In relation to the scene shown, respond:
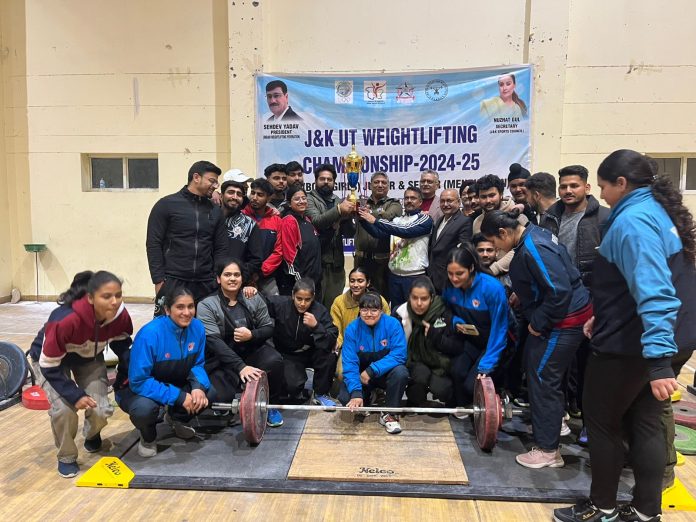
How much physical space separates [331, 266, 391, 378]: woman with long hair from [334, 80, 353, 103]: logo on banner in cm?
370

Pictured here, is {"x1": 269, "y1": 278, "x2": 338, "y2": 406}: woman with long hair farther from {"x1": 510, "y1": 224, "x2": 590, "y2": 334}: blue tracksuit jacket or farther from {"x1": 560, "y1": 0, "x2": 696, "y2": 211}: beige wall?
{"x1": 560, "y1": 0, "x2": 696, "y2": 211}: beige wall

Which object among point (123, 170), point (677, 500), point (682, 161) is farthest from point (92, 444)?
point (682, 161)

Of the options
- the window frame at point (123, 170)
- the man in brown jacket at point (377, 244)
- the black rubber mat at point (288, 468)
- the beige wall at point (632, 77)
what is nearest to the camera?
the black rubber mat at point (288, 468)

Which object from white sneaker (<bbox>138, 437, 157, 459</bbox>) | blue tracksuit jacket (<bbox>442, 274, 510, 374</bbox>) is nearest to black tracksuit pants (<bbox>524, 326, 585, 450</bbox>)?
blue tracksuit jacket (<bbox>442, 274, 510, 374</bbox>)

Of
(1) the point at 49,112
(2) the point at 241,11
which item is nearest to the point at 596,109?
(2) the point at 241,11

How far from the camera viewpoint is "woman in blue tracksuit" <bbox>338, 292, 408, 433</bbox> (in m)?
3.22

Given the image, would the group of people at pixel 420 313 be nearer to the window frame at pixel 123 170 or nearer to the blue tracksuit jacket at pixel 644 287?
the blue tracksuit jacket at pixel 644 287

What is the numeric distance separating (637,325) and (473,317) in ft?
4.47

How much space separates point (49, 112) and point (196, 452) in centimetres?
635

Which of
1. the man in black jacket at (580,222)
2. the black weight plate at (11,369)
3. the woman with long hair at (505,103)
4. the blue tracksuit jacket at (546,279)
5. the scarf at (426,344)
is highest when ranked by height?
the woman with long hair at (505,103)

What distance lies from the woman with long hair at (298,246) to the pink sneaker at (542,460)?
6.65 feet

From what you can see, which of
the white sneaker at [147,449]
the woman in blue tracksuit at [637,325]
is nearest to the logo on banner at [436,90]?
the woman in blue tracksuit at [637,325]

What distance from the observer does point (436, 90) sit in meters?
6.58

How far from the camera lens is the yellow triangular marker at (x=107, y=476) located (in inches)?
101
